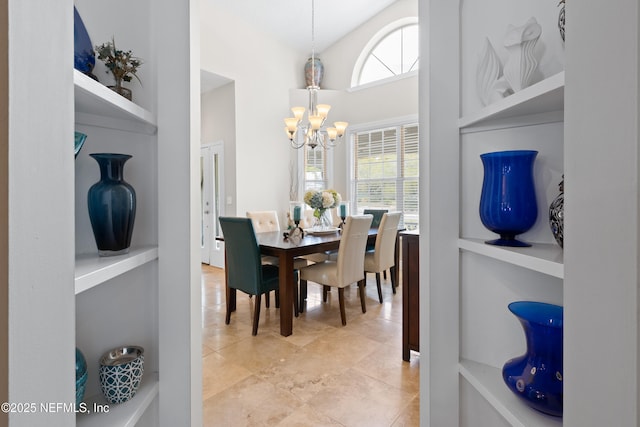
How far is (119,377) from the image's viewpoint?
93cm

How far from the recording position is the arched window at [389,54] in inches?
208

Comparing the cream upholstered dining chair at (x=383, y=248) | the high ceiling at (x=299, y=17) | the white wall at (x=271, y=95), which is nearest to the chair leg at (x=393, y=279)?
the cream upholstered dining chair at (x=383, y=248)

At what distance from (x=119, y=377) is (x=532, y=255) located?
1.24 metres

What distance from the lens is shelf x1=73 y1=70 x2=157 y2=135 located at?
0.71 meters

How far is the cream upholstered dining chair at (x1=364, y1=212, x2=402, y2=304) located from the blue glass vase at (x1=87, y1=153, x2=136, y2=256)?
2.69 meters

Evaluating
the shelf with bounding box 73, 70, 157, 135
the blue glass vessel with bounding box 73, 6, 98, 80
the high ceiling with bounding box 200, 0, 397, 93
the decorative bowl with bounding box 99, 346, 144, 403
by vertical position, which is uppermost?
the high ceiling with bounding box 200, 0, 397, 93

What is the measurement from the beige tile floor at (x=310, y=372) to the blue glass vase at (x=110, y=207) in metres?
1.24

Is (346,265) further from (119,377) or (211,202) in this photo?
(211,202)

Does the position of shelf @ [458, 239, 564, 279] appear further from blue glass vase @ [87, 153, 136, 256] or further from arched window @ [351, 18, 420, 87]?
arched window @ [351, 18, 420, 87]

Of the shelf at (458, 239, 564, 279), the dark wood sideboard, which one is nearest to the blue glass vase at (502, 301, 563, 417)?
the shelf at (458, 239, 564, 279)

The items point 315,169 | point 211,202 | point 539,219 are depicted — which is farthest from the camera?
point 315,169

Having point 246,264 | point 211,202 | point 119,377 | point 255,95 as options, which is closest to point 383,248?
point 246,264

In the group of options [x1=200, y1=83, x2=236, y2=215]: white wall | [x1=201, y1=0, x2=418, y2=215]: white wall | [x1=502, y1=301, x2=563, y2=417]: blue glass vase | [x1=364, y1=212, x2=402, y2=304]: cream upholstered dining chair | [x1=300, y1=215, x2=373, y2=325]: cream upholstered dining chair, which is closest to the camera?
[x1=502, y1=301, x2=563, y2=417]: blue glass vase

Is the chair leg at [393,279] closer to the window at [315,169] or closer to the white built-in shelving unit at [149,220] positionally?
the window at [315,169]
